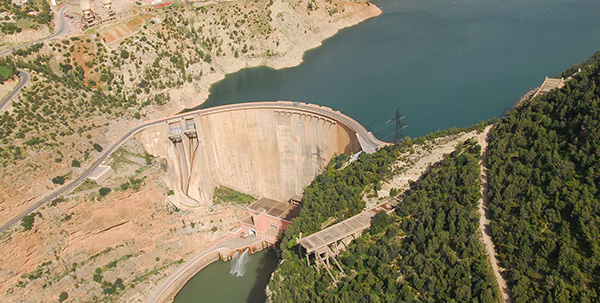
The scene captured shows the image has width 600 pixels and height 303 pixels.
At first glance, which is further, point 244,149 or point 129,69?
point 129,69

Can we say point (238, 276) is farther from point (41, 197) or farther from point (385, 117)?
point (385, 117)

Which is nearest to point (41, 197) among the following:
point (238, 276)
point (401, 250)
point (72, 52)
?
point (238, 276)

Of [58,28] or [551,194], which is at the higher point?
[58,28]

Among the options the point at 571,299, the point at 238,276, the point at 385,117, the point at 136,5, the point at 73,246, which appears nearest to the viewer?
the point at 571,299

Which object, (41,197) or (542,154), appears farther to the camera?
(41,197)

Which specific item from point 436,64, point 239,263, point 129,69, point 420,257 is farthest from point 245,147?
point 436,64

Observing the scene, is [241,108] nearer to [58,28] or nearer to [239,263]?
[239,263]
